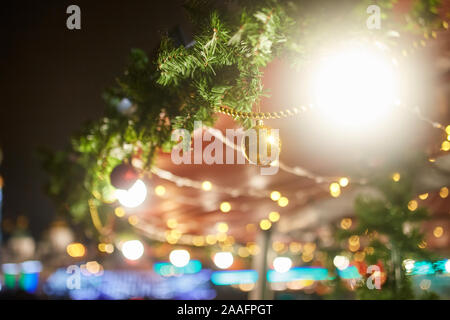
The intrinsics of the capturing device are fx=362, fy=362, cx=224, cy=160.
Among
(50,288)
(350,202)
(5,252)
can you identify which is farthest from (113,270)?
(5,252)

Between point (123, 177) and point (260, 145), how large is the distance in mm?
842

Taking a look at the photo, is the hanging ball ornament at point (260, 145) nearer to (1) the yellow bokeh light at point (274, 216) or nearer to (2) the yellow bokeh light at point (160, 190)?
(2) the yellow bokeh light at point (160, 190)

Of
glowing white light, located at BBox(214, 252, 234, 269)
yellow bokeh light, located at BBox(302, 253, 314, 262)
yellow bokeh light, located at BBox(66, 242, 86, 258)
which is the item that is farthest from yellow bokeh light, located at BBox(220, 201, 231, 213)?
yellow bokeh light, located at BBox(66, 242, 86, 258)

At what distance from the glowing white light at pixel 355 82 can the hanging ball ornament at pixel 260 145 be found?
37cm

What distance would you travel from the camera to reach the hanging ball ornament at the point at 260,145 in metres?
1.51

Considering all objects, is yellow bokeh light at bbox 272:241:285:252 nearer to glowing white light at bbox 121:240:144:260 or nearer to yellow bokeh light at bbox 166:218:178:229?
yellow bokeh light at bbox 166:218:178:229

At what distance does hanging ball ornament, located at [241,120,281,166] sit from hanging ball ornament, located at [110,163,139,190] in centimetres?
74

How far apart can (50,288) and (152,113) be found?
16309 mm

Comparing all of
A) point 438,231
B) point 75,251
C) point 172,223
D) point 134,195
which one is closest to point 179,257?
point 172,223

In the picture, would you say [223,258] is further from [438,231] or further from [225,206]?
[438,231]

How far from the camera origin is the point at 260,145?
4.94ft

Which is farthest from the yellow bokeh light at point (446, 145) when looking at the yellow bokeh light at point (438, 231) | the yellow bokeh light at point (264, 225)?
the yellow bokeh light at point (438, 231)

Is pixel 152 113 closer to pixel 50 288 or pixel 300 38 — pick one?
pixel 300 38

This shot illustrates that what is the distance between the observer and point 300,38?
4.30 ft
